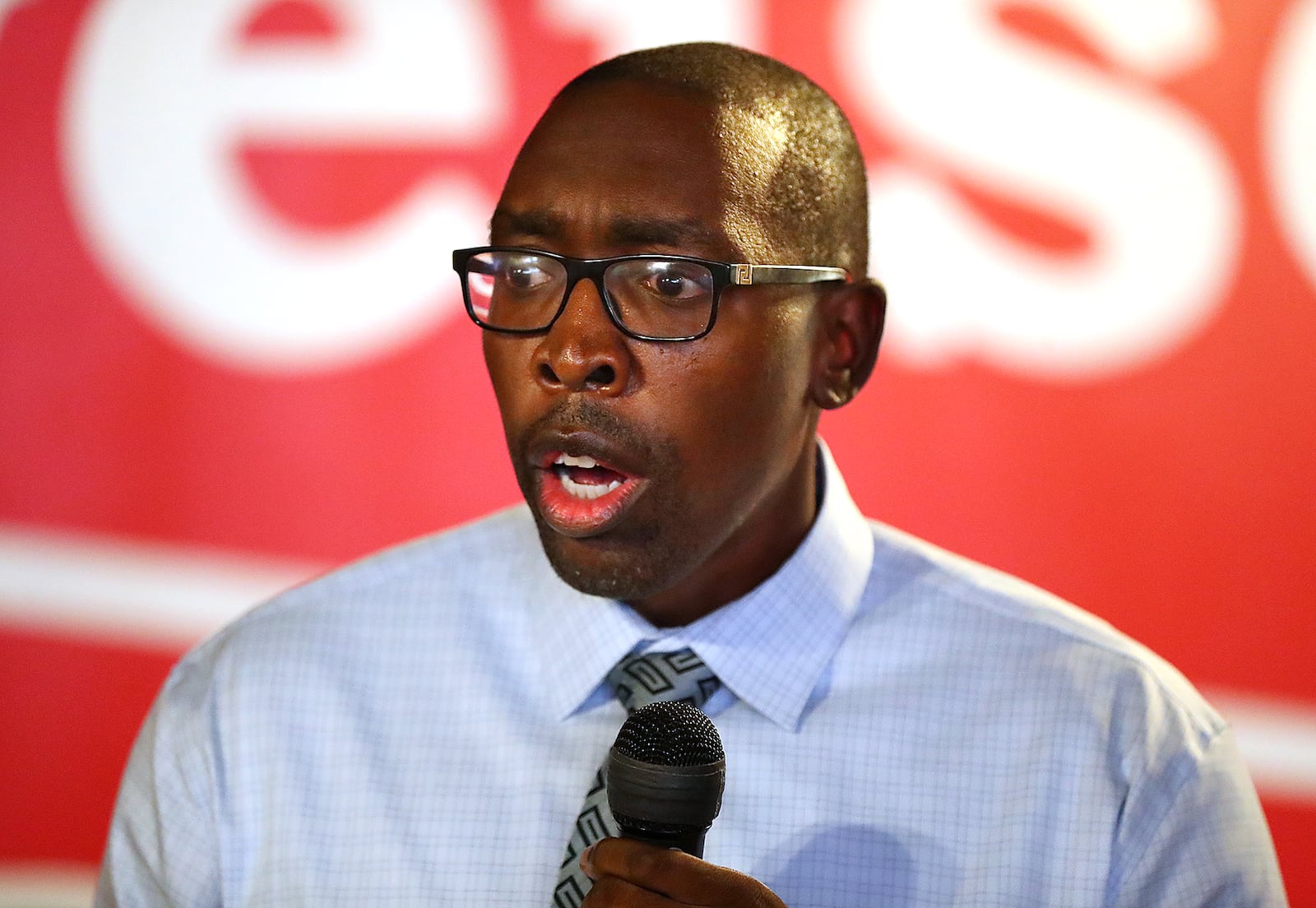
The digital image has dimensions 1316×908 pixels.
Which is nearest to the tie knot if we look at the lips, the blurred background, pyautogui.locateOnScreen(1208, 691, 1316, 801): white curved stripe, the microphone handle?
the lips

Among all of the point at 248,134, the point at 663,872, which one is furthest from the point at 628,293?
the point at 248,134

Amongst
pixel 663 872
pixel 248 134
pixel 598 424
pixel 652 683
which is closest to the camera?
pixel 663 872

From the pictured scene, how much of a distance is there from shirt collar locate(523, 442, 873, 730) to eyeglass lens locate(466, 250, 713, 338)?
0.37 metres

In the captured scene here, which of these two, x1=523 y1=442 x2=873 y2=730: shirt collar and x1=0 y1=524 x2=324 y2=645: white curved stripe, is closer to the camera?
x1=523 y1=442 x2=873 y2=730: shirt collar

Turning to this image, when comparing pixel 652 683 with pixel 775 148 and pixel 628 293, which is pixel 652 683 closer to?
pixel 628 293

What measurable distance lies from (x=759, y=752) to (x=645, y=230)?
0.65 meters

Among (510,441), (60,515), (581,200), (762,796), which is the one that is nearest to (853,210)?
(581,200)

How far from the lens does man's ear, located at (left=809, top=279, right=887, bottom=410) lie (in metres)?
1.69

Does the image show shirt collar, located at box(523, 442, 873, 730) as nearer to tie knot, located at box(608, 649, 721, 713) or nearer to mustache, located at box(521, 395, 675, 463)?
tie knot, located at box(608, 649, 721, 713)

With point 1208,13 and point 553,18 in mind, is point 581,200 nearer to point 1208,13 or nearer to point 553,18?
point 553,18

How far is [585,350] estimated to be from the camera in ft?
4.74

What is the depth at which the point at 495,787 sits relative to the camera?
1597 mm

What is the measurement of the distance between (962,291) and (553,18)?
1013 mm

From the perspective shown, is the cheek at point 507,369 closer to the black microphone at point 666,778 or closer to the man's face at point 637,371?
the man's face at point 637,371
